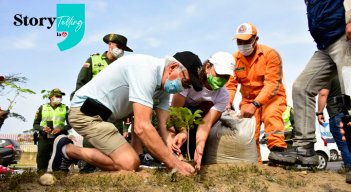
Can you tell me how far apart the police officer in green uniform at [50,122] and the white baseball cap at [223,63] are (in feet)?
15.9

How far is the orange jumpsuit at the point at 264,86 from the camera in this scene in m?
5.74

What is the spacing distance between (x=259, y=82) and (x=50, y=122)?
4.86 m

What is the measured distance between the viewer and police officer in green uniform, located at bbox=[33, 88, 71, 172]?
339 inches

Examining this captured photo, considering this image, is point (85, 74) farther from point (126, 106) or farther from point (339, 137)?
point (339, 137)

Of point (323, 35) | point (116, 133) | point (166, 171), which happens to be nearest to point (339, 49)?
point (323, 35)

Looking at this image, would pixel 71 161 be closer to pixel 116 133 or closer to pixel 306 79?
A: pixel 116 133

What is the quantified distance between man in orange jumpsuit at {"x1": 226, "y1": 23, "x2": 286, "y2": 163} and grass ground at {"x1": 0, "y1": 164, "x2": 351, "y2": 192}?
96cm

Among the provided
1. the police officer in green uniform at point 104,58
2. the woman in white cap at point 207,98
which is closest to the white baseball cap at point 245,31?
the woman in white cap at point 207,98

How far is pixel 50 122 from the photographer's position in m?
8.98

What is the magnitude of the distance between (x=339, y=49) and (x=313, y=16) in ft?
1.57

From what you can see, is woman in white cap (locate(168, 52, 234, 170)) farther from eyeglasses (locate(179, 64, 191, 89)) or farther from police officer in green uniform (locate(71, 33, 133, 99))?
police officer in green uniform (locate(71, 33, 133, 99))

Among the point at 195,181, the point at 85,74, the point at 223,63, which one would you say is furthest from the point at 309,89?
the point at 85,74

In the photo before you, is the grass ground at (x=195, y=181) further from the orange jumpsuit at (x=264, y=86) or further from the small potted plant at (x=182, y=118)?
the orange jumpsuit at (x=264, y=86)

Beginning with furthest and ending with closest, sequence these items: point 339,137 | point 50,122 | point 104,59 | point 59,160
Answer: point 50,122, point 104,59, point 339,137, point 59,160
